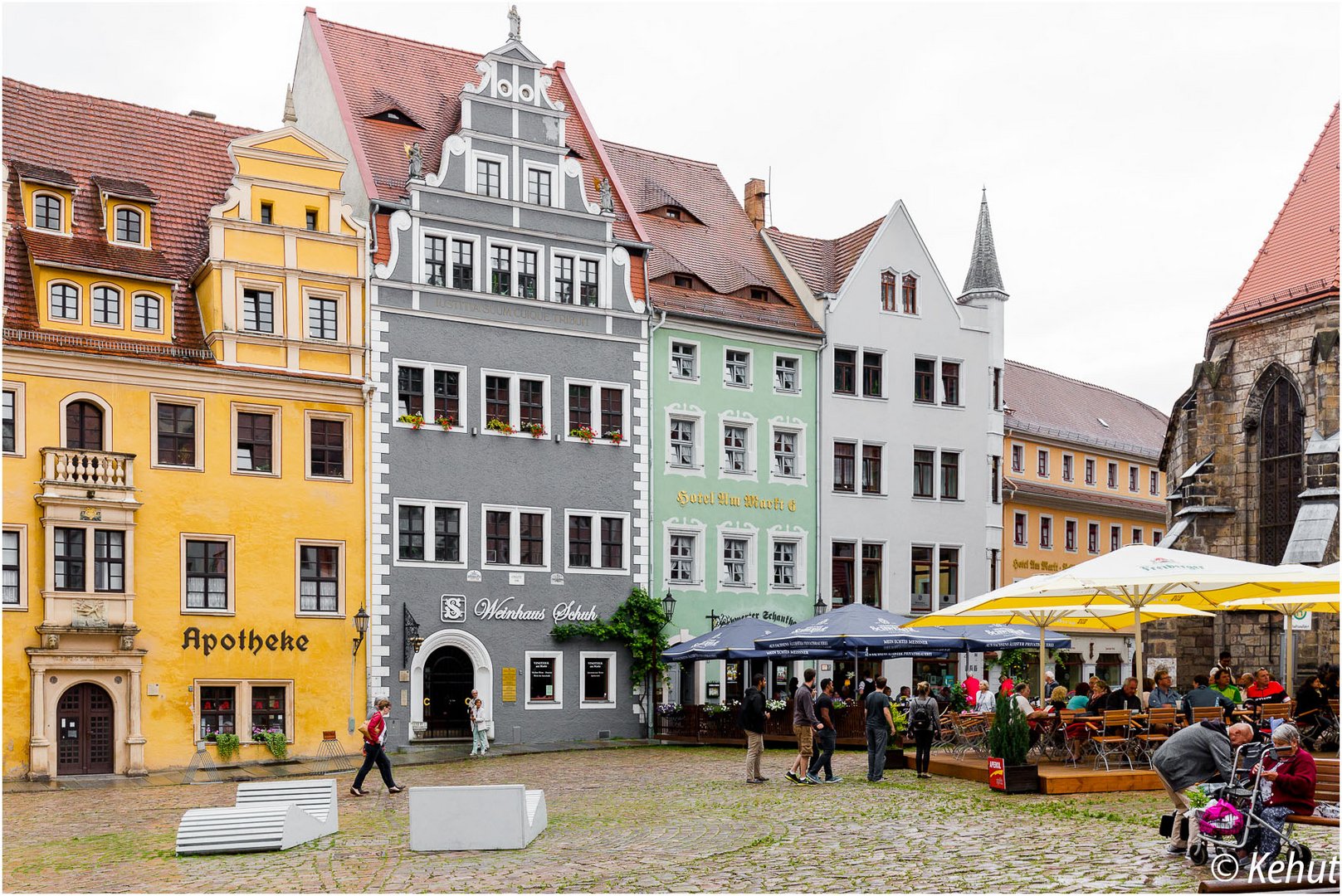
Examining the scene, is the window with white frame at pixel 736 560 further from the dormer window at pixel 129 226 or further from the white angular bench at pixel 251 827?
the white angular bench at pixel 251 827

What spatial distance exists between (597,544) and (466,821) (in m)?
20.8

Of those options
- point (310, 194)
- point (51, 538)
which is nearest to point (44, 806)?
point (51, 538)

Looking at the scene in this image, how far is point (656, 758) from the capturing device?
29.7 metres

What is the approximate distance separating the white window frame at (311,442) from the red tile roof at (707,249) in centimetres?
826

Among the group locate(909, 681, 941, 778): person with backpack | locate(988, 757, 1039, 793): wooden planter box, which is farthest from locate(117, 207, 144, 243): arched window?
locate(988, 757, 1039, 793): wooden planter box

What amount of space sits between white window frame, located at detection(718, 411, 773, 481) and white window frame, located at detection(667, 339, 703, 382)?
122 cm

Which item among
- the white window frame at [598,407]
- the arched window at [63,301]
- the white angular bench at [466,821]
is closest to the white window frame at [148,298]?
the arched window at [63,301]

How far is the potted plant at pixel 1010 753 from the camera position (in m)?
19.6

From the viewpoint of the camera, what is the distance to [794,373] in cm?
4000

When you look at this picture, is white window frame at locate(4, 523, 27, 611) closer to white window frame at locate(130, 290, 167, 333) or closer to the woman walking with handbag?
white window frame at locate(130, 290, 167, 333)

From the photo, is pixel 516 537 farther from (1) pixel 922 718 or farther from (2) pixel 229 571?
(1) pixel 922 718

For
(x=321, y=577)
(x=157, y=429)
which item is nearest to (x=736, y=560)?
(x=321, y=577)

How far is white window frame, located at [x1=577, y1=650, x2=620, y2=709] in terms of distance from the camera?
116 feet

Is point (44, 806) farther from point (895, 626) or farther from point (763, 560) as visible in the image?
point (763, 560)
